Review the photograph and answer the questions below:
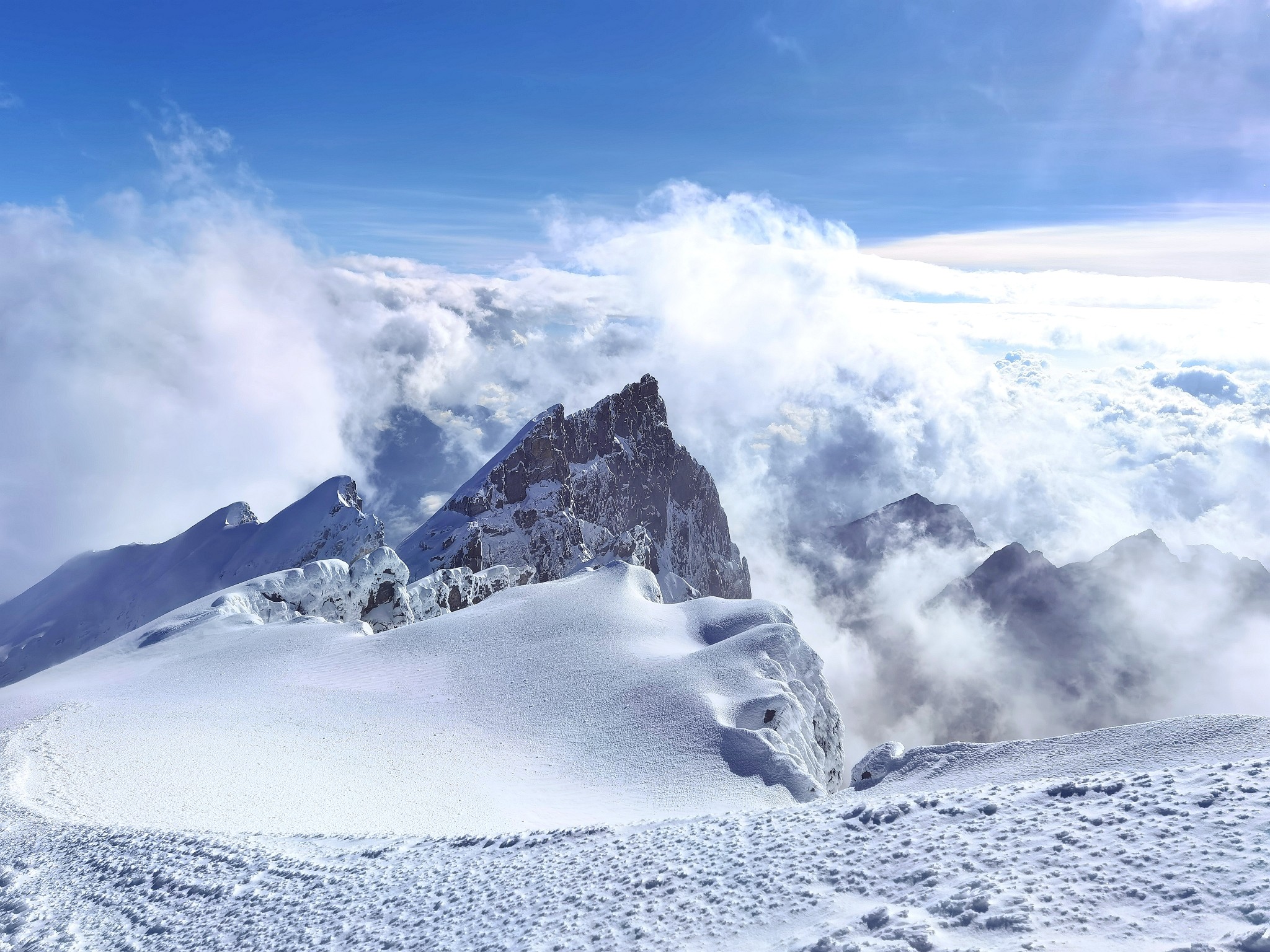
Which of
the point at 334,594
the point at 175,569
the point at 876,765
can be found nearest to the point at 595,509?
the point at 175,569

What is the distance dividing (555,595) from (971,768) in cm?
3386

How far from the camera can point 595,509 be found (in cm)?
13812

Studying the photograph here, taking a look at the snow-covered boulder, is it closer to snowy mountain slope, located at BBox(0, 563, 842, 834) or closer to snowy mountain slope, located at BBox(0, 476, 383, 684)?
snowy mountain slope, located at BBox(0, 563, 842, 834)

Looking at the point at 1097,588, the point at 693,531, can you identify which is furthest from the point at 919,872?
the point at 1097,588

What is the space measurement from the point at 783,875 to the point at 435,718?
80.1 feet

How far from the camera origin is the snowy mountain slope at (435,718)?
2461 cm

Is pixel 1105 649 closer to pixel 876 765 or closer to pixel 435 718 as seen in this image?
pixel 876 765

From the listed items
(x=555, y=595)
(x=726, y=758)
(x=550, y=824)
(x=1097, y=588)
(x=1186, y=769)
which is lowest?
(x=550, y=824)

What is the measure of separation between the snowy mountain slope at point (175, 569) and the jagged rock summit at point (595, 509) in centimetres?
1304

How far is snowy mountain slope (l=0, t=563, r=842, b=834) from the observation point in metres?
24.6

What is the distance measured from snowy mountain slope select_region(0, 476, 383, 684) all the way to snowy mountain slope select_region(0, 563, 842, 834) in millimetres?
36136

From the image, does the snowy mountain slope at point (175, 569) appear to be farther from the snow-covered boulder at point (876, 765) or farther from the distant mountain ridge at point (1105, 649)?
the distant mountain ridge at point (1105, 649)

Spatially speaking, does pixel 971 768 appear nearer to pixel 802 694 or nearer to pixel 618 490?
pixel 802 694

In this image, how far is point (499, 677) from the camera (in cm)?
3906
